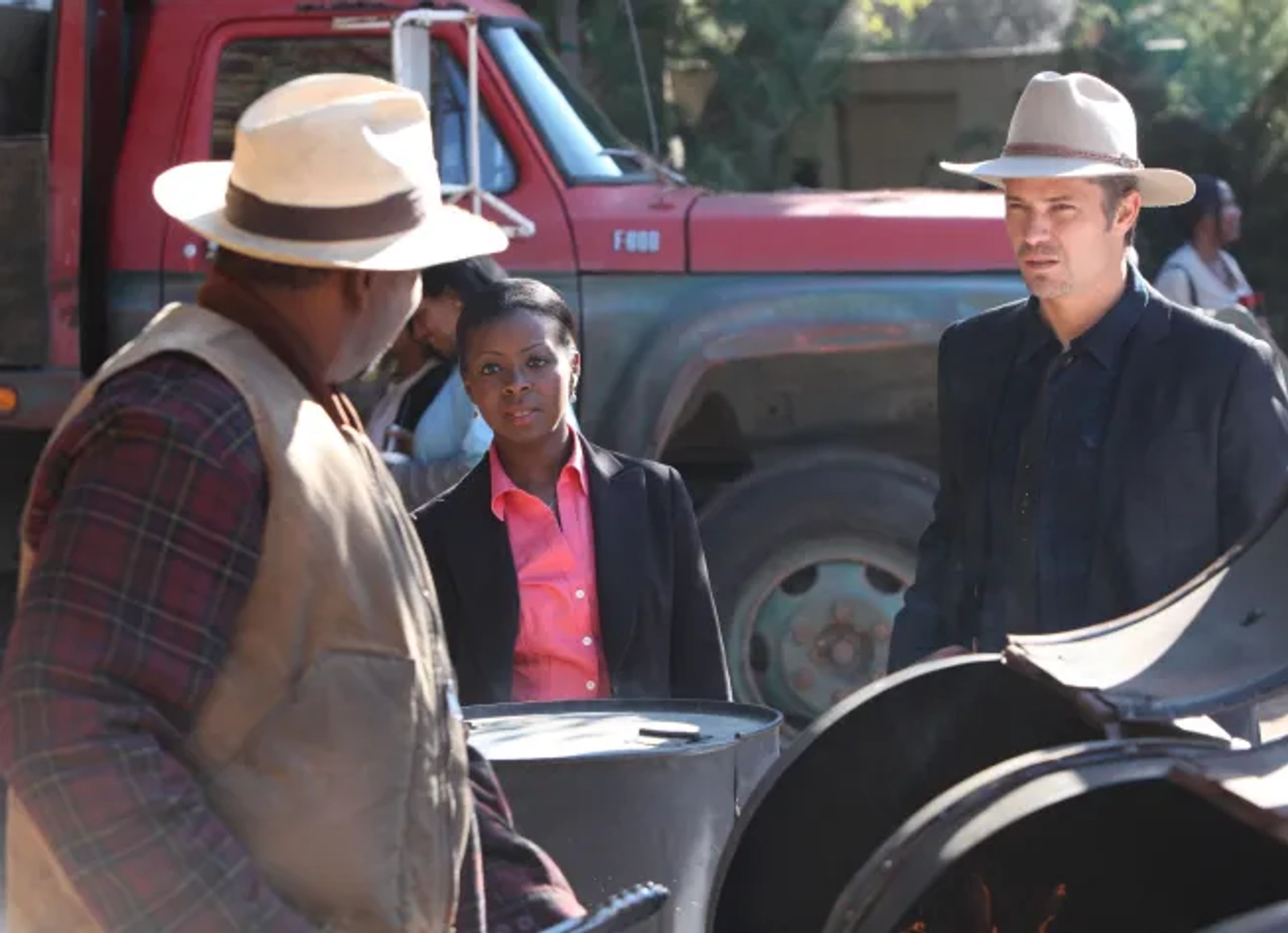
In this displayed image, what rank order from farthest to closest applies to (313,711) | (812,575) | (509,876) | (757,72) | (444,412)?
(757,72), (812,575), (444,412), (509,876), (313,711)

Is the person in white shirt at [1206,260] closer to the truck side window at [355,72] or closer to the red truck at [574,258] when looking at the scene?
the red truck at [574,258]

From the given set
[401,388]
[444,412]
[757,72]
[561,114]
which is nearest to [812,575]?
[561,114]

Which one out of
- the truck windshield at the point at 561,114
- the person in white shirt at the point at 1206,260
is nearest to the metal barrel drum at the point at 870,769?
the truck windshield at the point at 561,114

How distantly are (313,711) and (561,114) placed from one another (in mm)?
5621

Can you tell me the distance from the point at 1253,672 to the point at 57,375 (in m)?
5.26

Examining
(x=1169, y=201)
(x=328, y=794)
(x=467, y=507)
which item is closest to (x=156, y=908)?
(x=328, y=794)

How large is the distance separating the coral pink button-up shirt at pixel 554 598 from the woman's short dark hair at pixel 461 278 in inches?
42.8

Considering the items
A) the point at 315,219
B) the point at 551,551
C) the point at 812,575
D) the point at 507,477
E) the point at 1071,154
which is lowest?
the point at 812,575

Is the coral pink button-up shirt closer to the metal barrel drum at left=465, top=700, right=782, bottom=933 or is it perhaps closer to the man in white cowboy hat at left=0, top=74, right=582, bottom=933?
the metal barrel drum at left=465, top=700, right=782, bottom=933

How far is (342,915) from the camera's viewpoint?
7.93 ft

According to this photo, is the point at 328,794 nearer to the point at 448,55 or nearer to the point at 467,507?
the point at 467,507

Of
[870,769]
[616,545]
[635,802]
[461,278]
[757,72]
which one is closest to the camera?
[870,769]

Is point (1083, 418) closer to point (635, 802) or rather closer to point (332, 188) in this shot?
point (635, 802)

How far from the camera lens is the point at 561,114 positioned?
7832 mm
